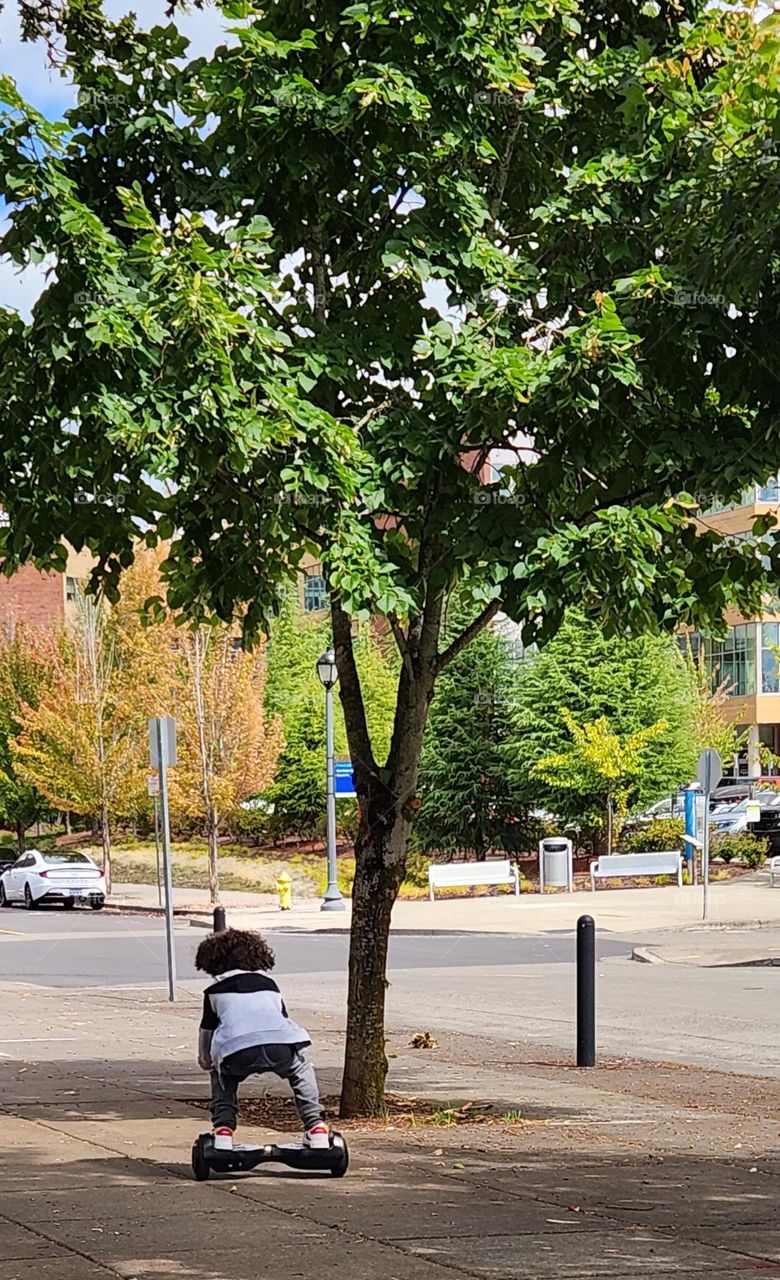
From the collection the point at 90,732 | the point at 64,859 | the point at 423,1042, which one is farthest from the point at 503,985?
the point at 90,732

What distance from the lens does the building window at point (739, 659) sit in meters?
79.7

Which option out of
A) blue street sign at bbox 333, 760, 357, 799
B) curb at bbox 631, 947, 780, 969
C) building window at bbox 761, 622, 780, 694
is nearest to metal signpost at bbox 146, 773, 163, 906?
blue street sign at bbox 333, 760, 357, 799

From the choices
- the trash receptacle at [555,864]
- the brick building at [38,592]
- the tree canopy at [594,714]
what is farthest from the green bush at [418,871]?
the brick building at [38,592]

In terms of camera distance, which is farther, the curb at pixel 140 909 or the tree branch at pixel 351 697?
the curb at pixel 140 909

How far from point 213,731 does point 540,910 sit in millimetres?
10098

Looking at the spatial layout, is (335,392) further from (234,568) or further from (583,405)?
(583,405)

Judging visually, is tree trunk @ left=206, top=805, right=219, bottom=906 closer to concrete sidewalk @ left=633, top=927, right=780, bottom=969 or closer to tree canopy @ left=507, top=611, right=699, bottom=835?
tree canopy @ left=507, top=611, right=699, bottom=835

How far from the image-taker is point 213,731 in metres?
40.1

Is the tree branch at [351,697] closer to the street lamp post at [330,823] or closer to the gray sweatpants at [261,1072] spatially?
the gray sweatpants at [261,1072]

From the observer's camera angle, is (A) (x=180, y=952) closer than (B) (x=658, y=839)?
Yes

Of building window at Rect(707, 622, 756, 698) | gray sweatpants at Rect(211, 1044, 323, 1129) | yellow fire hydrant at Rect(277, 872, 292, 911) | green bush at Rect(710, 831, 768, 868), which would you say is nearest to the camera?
gray sweatpants at Rect(211, 1044, 323, 1129)

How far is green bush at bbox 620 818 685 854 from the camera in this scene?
4453 cm

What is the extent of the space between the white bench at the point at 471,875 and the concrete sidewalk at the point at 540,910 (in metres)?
0.40

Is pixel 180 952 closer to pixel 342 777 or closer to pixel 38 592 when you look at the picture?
pixel 342 777
